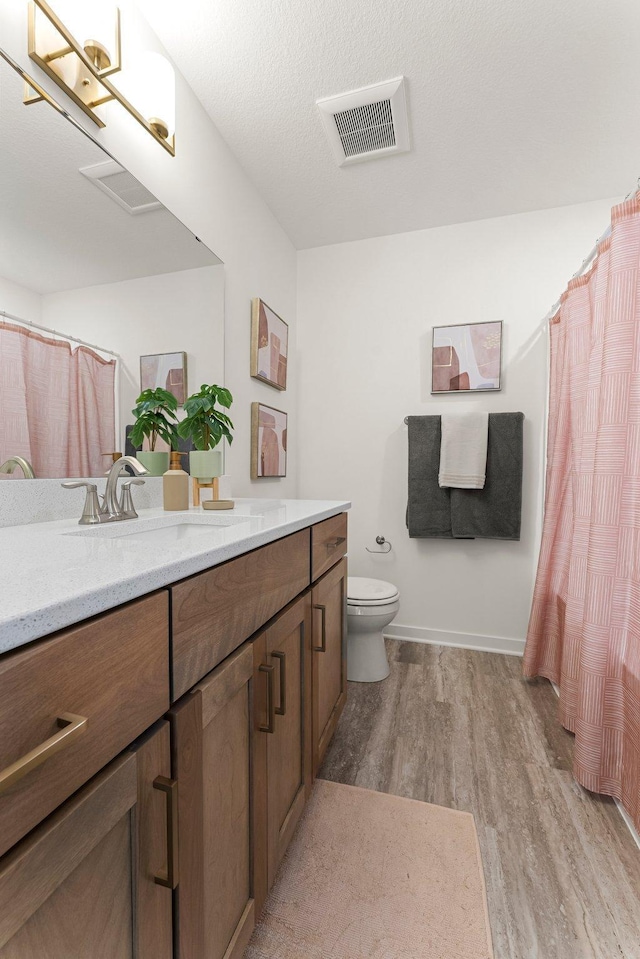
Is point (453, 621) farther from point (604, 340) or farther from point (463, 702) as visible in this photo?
point (604, 340)

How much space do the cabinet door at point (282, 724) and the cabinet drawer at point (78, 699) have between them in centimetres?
33

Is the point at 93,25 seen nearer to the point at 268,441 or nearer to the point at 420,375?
the point at 268,441

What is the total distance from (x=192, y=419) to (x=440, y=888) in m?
1.46

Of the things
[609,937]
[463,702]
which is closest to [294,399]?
[463,702]

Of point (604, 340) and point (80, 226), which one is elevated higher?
point (80, 226)

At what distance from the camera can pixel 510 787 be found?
1.36m

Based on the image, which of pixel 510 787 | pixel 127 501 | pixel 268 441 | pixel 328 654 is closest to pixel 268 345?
pixel 268 441

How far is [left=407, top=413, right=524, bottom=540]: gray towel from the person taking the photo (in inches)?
87.4

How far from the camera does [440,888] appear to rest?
1041 millimetres

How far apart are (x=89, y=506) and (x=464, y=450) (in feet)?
5.91

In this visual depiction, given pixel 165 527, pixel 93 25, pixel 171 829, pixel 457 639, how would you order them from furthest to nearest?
pixel 457 639
pixel 165 527
pixel 93 25
pixel 171 829

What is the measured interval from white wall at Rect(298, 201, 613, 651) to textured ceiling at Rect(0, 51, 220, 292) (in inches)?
Answer: 57.6

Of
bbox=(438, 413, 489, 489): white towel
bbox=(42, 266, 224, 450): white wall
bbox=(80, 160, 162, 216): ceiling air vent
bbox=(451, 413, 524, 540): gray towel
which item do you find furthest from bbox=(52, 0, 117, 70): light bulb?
bbox=(451, 413, 524, 540): gray towel

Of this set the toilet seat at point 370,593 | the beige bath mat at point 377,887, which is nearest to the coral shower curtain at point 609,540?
the beige bath mat at point 377,887
